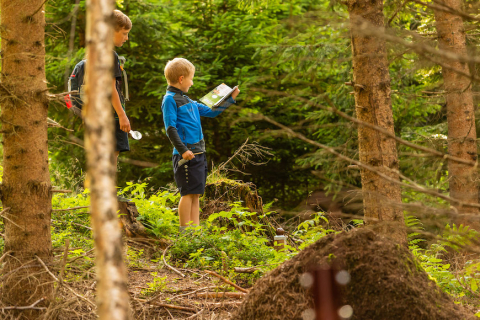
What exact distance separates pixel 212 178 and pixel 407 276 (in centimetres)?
468

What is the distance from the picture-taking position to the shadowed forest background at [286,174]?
2.22m

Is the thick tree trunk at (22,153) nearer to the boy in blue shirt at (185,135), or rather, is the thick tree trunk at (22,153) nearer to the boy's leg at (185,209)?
the boy in blue shirt at (185,135)

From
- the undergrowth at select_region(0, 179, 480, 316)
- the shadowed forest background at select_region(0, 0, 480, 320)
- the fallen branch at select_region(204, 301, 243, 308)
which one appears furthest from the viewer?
the undergrowth at select_region(0, 179, 480, 316)

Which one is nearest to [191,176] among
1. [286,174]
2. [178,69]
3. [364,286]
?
[178,69]

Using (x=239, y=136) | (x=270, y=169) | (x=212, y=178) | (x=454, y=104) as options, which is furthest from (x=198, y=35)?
(x=454, y=104)

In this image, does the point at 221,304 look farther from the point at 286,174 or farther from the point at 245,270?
the point at 286,174

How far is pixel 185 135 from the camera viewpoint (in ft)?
17.9

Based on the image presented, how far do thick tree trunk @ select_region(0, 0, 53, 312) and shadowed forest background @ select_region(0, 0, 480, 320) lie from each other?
86 mm

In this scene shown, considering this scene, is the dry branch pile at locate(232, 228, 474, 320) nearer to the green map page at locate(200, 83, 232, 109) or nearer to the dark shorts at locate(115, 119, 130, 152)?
the dark shorts at locate(115, 119, 130, 152)

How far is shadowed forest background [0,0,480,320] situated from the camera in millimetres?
2223

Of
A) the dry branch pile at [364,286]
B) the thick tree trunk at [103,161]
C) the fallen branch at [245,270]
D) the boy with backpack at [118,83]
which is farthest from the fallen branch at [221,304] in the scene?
the thick tree trunk at [103,161]

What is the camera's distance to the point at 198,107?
19.1ft

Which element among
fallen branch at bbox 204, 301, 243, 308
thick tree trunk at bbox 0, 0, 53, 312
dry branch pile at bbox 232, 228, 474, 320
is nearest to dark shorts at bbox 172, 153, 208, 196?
fallen branch at bbox 204, 301, 243, 308

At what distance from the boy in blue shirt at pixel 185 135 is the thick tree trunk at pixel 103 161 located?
4.21 metres
